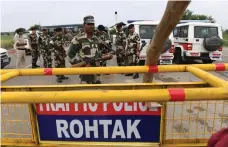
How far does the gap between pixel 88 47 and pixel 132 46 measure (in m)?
4.11

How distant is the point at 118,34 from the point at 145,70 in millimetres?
6408

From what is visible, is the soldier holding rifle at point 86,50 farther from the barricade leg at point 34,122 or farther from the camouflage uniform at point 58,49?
the camouflage uniform at point 58,49

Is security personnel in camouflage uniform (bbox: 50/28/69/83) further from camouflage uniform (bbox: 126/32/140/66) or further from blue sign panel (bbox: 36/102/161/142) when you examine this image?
blue sign panel (bbox: 36/102/161/142)

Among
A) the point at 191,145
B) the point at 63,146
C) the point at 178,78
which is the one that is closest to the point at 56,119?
the point at 63,146

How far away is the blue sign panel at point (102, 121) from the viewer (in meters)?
2.01

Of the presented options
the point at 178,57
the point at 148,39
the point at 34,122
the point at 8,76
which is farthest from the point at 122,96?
the point at 178,57

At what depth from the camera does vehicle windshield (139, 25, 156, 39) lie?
8.82 metres

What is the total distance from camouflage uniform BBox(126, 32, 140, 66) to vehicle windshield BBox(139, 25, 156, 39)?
4.68 ft

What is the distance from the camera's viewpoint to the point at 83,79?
3.53 meters

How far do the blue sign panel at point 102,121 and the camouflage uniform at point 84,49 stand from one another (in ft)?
4.84

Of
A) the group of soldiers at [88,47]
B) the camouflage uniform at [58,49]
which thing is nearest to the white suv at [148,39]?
the group of soldiers at [88,47]

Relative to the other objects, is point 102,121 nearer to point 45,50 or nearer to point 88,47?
point 88,47

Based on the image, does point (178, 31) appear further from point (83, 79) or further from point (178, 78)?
point (83, 79)

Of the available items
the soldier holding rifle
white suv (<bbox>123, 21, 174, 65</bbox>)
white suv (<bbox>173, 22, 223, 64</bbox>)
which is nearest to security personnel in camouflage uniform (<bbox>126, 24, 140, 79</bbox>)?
white suv (<bbox>123, 21, 174, 65</bbox>)
